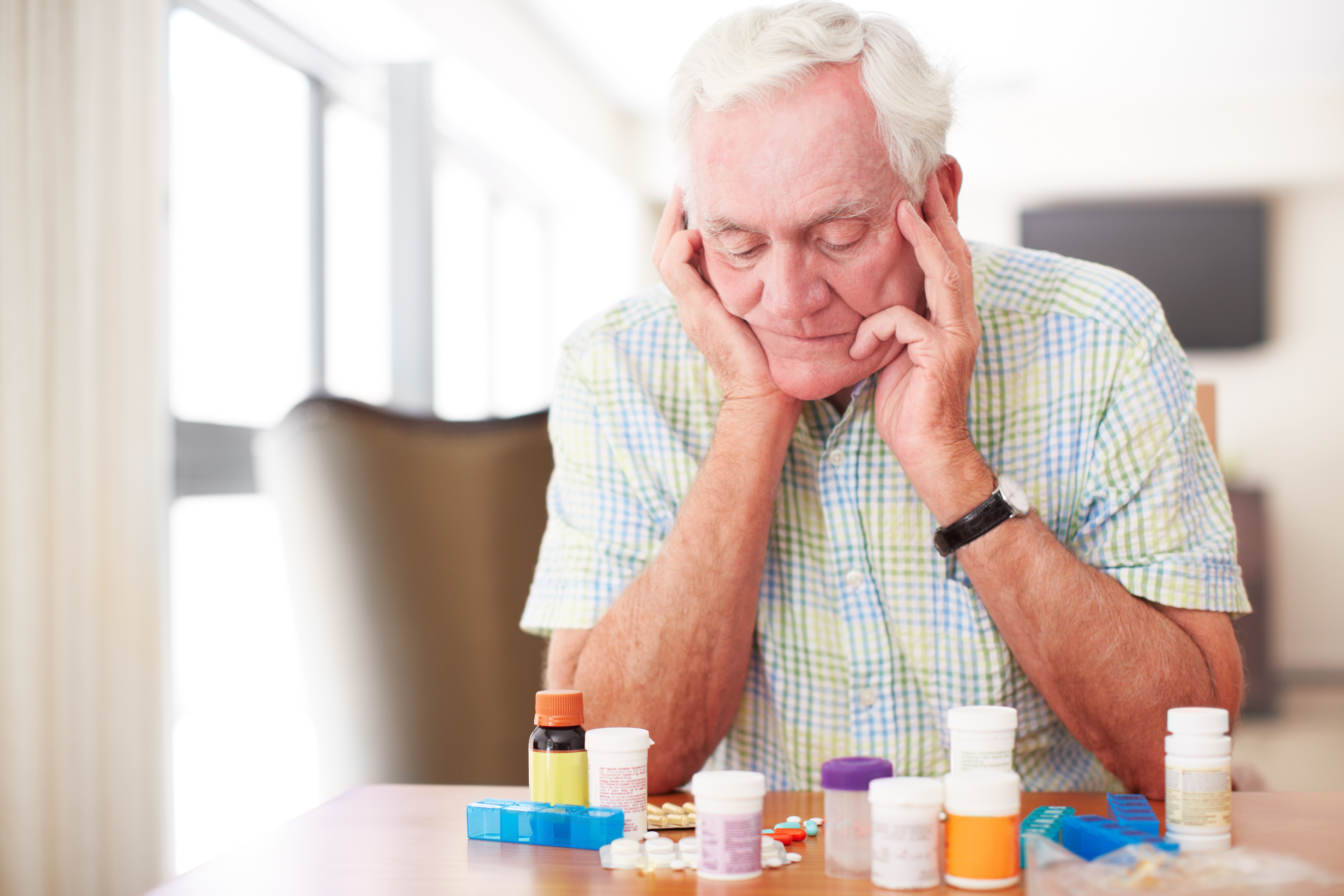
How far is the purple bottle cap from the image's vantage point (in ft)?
2.47

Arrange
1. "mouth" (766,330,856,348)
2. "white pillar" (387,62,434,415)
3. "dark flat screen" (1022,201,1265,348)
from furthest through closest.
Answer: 1. "dark flat screen" (1022,201,1265,348)
2. "white pillar" (387,62,434,415)
3. "mouth" (766,330,856,348)

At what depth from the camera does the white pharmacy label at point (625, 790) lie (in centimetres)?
83

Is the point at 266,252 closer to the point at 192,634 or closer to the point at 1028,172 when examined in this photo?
the point at 192,634

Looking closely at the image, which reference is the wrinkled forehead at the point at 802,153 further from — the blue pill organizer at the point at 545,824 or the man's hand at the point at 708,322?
the blue pill organizer at the point at 545,824

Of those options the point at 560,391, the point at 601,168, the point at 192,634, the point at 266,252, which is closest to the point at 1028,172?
the point at 601,168

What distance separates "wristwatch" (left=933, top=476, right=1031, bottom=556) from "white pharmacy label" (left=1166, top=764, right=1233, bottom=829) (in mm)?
322

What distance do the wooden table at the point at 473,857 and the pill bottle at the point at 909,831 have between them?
0.01 metres

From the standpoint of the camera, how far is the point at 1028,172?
5781 mm

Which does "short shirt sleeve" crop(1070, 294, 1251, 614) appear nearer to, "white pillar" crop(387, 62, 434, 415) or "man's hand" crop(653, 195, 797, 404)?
"man's hand" crop(653, 195, 797, 404)

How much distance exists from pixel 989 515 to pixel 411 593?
99 centimetres

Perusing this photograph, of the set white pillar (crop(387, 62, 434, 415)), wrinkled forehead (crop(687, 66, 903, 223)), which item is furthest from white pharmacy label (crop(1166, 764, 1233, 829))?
white pillar (crop(387, 62, 434, 415))

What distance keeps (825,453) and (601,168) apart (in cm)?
463

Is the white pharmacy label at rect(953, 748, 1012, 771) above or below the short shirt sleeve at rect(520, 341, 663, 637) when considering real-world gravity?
below

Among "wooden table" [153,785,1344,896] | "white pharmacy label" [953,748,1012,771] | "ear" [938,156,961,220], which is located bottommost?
"wooden table" [153,785,1344,896]
